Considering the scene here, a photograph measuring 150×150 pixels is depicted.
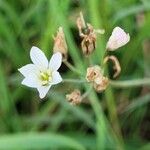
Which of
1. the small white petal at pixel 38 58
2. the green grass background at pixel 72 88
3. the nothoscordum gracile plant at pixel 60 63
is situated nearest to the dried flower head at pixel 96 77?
the nothoscordum gracile plant at pixel 60 63

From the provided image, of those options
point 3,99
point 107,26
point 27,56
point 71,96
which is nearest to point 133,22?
point 107,26

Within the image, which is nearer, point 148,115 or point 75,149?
point 75,149

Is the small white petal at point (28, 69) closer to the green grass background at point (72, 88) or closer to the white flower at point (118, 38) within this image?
the white flower at point (118, 38)

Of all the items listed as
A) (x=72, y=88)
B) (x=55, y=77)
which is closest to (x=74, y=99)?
(x=55, y=77)

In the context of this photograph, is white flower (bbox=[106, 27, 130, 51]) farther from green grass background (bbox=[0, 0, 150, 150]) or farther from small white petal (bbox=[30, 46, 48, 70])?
green grass background (bbox=[0, 0, 150, 150])

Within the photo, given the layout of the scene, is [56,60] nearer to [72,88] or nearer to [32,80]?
[32,80]

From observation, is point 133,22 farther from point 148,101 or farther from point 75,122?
point 75,122

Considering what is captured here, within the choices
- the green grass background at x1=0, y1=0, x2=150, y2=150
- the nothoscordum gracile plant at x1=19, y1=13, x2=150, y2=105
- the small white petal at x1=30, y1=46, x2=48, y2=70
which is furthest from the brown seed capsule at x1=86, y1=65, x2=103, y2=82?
the green grass background at x1=0, y1=0, x2=150, y2=150
